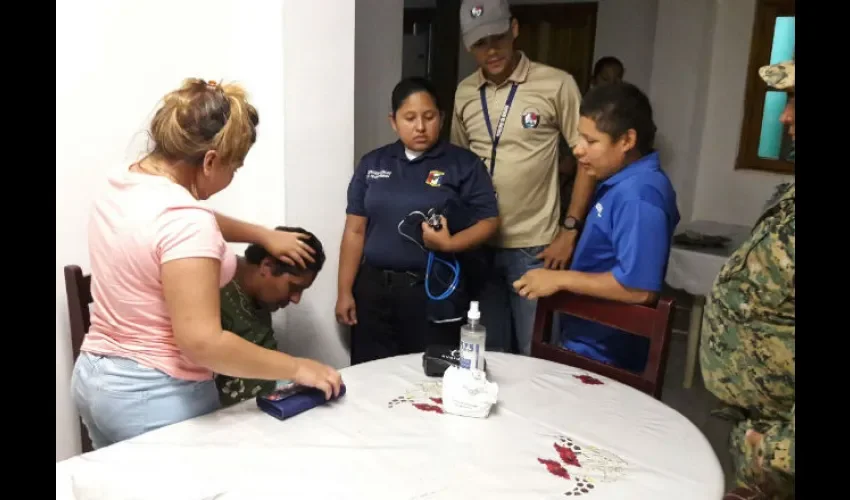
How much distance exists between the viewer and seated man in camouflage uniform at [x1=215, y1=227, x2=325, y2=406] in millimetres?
1738

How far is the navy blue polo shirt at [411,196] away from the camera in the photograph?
2.08 meters

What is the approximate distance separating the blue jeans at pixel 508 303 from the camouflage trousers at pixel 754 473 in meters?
1.18

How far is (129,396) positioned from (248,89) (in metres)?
1.07

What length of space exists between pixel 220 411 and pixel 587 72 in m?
4.07

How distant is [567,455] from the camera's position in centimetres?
127

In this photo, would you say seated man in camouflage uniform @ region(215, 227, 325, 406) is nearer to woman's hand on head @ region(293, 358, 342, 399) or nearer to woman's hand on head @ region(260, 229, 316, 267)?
woman's hand on head @ region(260, 229, 316, 267)

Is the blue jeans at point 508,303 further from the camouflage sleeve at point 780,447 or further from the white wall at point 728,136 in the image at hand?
the white wall at point 728,136

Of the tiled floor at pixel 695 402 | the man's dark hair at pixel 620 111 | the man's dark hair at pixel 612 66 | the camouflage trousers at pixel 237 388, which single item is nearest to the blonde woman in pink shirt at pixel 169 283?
the camouflage trousers at pixel 237 388

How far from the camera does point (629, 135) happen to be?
1.76 metres

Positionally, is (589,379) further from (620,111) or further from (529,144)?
(529,144)

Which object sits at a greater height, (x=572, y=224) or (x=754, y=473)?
(x=572, y=224)

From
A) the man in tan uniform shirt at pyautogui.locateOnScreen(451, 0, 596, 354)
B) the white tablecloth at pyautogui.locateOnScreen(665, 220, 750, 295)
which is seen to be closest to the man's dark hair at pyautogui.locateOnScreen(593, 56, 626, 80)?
the white tablecloth at pyautogui.locateOnScreen(665, 220, 750, 295)

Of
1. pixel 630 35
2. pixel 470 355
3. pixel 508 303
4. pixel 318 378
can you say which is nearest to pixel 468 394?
pixel 470 355
